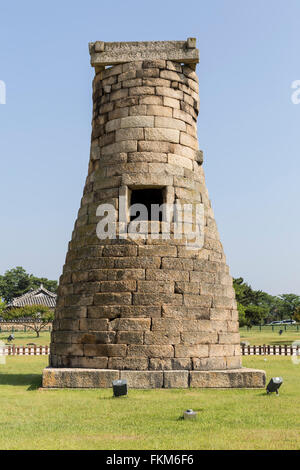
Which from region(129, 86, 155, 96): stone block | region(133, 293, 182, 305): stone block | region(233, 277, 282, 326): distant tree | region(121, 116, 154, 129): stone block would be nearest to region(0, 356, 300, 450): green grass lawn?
region(133, 293, 182, 305): stone block

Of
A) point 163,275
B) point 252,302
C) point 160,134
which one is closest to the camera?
point 163,275

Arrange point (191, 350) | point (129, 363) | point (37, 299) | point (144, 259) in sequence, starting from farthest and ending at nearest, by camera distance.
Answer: point (37, 299) < point (144, 259) < point (191, 350) < point (129, 363)

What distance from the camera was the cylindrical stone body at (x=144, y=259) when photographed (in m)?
9.56

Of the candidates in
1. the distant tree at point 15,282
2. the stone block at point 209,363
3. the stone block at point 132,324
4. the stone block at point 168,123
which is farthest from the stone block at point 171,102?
the distant tree at point 15,282

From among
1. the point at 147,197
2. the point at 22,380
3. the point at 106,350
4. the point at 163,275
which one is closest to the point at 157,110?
the point at 147,197

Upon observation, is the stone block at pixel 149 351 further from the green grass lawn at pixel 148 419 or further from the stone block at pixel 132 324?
the green grass lawn at pixel 148 419

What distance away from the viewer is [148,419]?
6.74m

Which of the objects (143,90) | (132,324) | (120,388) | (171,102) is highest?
(143,90)

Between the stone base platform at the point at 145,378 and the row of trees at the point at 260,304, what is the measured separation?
19.5 meters

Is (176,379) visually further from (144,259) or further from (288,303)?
(288,303)

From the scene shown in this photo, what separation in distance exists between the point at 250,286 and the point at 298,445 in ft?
184

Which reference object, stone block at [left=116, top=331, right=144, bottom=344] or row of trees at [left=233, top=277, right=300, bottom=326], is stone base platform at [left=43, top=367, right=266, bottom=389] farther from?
row of trees at [left=233, top=277, right=300, bottom=326]

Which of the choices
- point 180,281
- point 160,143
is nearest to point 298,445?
point 180,281

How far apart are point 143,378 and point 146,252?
2.63 m
